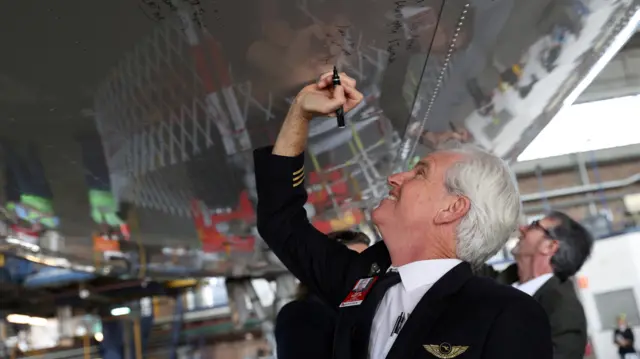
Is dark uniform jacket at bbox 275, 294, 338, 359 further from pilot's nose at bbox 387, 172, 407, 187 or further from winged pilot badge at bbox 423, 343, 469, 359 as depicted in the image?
winged pilot badge at bbox 423, 343, 469, 359

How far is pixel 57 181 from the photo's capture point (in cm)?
275

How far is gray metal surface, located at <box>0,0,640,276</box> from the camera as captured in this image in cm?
147

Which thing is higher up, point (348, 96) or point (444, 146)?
point (444, 146)

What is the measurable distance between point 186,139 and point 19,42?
86 centimetres

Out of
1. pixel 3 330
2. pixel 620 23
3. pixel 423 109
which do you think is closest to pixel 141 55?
pixel 423 109

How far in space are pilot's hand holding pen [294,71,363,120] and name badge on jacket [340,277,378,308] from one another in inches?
12.7

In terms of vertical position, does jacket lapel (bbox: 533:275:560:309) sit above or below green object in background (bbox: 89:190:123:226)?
below

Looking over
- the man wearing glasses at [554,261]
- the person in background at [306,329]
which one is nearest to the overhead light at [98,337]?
the man wearing glasses at [554,261]

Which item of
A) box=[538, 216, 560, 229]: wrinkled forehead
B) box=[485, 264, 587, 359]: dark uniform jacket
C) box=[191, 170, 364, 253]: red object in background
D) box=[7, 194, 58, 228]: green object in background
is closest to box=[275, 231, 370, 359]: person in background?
box=[485, 264, 587, 359]: dark uniform jacket

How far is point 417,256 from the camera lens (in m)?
1.26

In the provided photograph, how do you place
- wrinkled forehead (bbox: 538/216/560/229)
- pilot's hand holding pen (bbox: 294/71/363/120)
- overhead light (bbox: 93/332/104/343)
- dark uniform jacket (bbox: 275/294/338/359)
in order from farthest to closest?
overhead light (bbox: 93/332/104/343), wrinkled forehead (bbox: 538/216/560/229), dark uniform jacket (bbox: 275/294/338/359), pilot's hand holding pen (bbox: 294/71/363/120)

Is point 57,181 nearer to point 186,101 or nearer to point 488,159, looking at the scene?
point 186,101

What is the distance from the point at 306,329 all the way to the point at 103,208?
6.54 ft

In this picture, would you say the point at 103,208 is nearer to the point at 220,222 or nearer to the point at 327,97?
the point at 220,222
